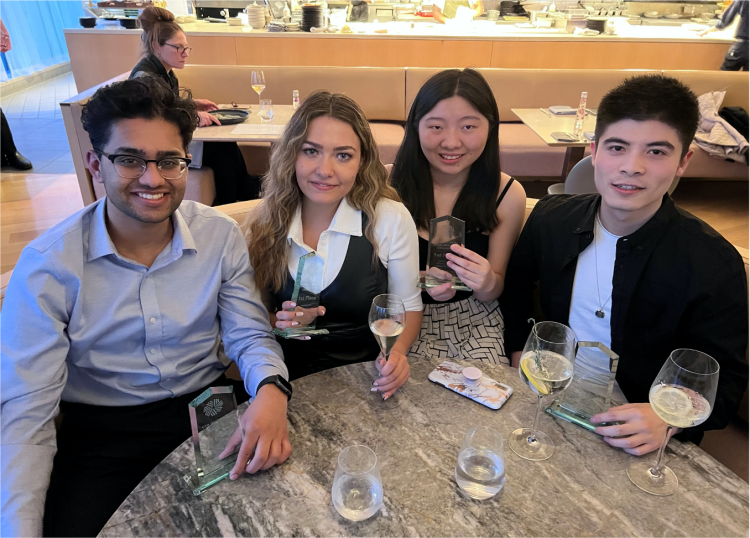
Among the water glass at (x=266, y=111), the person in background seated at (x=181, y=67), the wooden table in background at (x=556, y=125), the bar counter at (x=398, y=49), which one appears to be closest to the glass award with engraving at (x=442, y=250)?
the wooden table in background at (x=556, y=125)

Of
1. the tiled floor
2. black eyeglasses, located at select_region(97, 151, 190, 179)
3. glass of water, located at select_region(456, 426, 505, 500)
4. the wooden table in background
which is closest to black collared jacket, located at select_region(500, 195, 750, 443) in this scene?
glass of water, located at select_region(456, 426, 505, 500)

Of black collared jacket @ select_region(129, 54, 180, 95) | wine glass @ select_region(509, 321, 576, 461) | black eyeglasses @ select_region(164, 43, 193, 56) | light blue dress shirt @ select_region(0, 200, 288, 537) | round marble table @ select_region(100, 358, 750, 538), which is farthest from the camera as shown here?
black eyeglasses @ select_region(164, 43, 193, 56)

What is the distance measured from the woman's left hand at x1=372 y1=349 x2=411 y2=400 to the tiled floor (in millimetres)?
3103

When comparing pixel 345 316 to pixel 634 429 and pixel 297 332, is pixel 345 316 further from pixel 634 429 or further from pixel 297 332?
pixel 634 429

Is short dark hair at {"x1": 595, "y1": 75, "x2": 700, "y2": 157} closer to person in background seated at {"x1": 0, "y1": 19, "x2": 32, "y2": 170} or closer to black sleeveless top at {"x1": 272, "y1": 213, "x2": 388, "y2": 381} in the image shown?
black sleeveless top at {"x1": 272, "y1": 213, "x2": 388, "y2": 381}

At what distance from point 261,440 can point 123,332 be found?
571mm

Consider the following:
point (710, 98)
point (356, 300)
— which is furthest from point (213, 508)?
point (710, 98)

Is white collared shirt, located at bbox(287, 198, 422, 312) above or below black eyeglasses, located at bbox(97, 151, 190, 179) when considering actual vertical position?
below

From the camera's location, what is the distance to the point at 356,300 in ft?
5.44

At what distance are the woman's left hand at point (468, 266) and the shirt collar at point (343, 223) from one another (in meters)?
0.30

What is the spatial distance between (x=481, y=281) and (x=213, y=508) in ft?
3.30

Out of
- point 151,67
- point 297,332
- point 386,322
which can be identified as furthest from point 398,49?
point 386,322

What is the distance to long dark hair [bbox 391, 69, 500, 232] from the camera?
182cm

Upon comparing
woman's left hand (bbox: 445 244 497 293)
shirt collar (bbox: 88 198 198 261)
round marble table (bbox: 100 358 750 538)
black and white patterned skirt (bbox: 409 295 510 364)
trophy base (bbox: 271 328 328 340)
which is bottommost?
black and white patterned skirt (bbox: 409 295 510 364)
